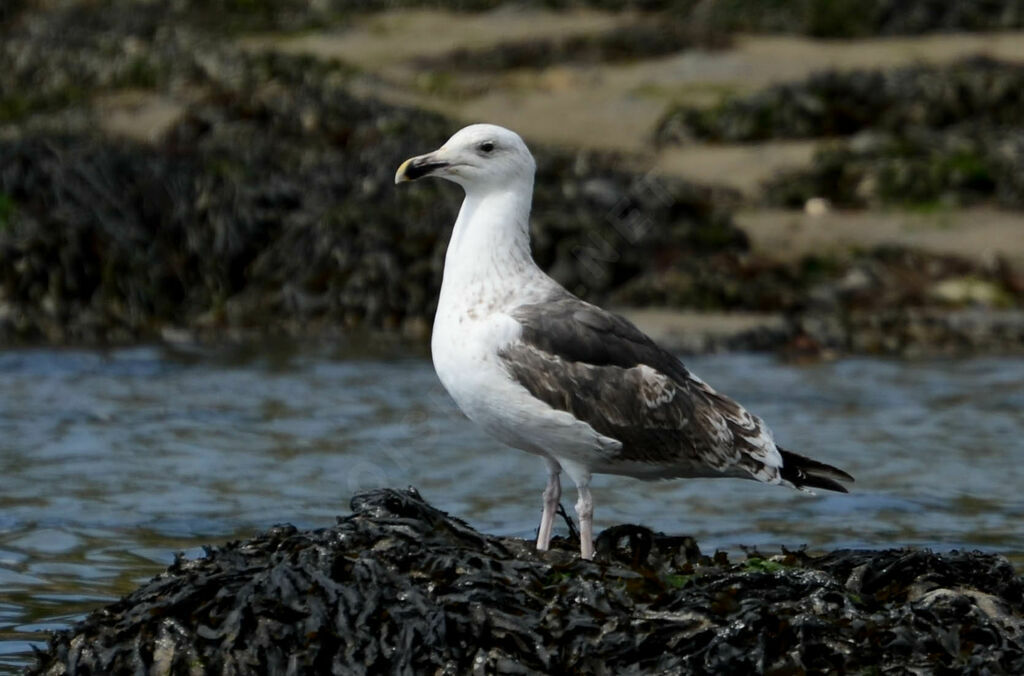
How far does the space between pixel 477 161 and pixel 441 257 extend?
25.1ft

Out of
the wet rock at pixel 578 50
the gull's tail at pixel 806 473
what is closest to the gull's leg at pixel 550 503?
the gull's tail at pixel 806 473

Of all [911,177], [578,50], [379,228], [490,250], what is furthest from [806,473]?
[578,50]

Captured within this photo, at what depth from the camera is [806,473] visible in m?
7.49

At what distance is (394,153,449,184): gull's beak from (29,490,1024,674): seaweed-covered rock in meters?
1.35

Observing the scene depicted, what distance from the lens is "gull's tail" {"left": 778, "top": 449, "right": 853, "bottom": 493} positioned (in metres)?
7.46

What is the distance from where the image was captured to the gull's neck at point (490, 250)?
718 centimetres

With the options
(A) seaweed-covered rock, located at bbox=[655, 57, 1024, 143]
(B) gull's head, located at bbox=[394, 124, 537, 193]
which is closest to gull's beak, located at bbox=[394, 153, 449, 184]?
(B) gull's head, located at bbox=[394, 124, 537, 193]

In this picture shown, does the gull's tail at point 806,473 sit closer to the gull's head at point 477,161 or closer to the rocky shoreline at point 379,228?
the gull's head at point 477,161

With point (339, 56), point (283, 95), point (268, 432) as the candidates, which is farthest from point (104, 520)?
point (339, 56)

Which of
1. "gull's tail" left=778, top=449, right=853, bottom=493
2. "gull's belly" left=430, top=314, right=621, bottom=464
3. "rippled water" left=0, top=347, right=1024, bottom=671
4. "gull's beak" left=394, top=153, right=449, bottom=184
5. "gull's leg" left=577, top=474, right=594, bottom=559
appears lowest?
"rippled water" left=0, top=347, right=1024, bottom=671

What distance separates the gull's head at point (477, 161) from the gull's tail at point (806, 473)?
62.0 inches

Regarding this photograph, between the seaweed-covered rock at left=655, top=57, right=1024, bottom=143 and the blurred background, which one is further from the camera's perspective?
the seaweed-covered rock at left=655, top=57, right=1024, bottom=143

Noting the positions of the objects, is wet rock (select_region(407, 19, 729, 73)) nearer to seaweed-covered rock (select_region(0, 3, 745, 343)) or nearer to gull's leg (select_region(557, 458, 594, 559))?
seaweed-covered rock (select_region(0, 3, 745, 343))

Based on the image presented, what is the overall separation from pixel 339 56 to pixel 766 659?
53.0ft
